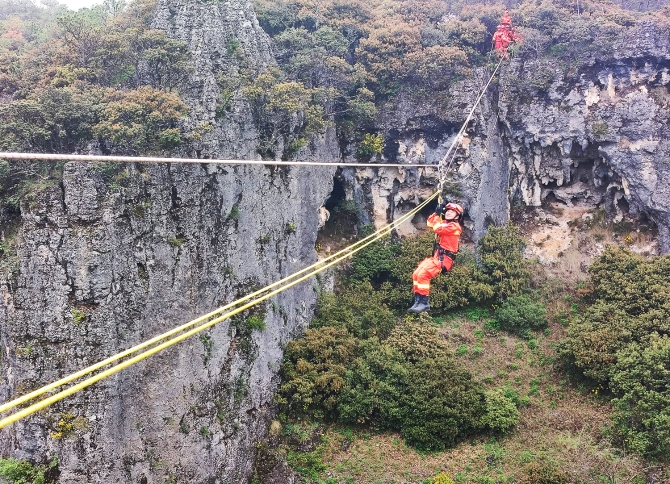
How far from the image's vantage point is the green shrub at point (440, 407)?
47.3ft

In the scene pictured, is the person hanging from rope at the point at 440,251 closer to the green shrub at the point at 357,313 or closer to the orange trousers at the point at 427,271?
the orange trousers at the point at 427,271

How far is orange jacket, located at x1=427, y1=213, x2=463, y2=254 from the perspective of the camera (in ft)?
31.7

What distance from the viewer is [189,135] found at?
1380cm

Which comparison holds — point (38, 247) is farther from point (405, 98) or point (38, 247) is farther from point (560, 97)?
point (560, 97)

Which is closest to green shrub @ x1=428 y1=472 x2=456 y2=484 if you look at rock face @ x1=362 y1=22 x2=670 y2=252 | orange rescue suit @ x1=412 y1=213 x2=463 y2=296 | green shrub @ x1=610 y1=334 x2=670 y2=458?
green shrub @ x1=610 y1=334 x2=670 y2=458

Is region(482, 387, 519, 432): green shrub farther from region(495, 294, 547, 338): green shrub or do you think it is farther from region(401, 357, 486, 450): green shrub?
region(495, 294, 547, 338): green shrub

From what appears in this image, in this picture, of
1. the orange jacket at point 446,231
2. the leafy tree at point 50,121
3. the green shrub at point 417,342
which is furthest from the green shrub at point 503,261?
the leafy tree at point 50,121

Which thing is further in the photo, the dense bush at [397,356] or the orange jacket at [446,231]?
the dense bush at [397,356]

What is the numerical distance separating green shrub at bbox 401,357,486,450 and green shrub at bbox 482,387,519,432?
0.64 ft

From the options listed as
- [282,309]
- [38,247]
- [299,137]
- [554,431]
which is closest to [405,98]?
[299,137]

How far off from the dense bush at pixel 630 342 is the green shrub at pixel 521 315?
138 cm

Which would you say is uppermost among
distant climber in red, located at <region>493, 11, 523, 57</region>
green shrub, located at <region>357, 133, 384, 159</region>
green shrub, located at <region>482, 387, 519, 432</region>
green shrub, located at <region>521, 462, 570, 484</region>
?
distant climber in red, located at <region>493, 11, 523, 57</region>

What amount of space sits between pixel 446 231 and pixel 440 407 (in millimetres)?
7030

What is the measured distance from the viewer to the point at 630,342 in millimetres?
15242
